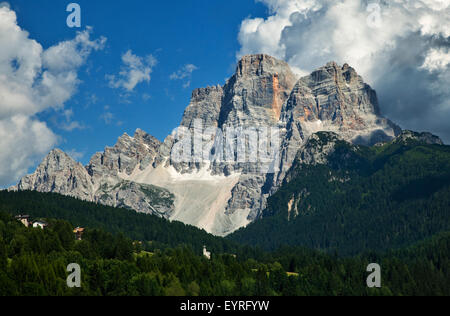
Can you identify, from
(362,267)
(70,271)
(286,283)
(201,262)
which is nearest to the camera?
(70,271)

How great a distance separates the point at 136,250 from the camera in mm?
199000

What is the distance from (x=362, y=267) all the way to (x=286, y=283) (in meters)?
37.8
